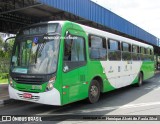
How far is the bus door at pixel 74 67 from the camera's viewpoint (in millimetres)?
7617

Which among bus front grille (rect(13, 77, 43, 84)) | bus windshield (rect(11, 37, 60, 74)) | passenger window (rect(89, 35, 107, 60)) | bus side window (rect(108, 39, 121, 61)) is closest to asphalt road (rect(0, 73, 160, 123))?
bus front grille (rect(13, 77, 43, 84))

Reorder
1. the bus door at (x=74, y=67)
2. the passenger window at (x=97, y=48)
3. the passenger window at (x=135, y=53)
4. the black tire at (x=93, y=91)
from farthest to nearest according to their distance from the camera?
the passenger window at (x=135, y=53) < the passenger window at (x=97, y=48) < the black tire at (x=93, y=91) < the bus door at (x=74, y=67)

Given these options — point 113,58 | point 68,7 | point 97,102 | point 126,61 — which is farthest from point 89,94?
point 68,7

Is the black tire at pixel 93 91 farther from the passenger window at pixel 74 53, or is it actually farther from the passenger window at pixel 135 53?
the passenger window at pixel 135 53

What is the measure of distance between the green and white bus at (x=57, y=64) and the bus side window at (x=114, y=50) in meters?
0.74

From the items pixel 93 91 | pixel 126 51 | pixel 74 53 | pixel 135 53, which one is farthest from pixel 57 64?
pixel 135 53

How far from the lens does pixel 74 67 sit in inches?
316

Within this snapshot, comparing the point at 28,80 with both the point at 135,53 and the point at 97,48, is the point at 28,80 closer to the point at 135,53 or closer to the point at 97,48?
the point at 97,48

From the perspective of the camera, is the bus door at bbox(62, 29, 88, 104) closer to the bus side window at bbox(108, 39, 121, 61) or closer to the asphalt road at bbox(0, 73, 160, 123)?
the asphalt road at bbox(0, 73, 160, 123)

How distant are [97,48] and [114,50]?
1887 millimetres

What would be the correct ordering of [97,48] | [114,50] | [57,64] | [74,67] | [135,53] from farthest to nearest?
[135,53], [114,50], [97,48], [74,67], [57,64]

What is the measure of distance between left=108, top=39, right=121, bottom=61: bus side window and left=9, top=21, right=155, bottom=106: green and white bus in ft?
2.44

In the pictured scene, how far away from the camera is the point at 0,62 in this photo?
2578 cm

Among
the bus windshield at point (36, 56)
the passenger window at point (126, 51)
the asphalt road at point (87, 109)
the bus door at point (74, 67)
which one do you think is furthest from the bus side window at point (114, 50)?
the bus windshield at point (36, 56)
